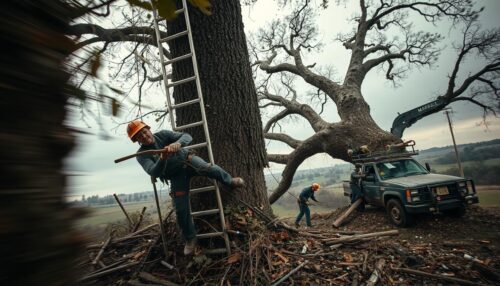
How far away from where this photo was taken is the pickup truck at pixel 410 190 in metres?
7.41

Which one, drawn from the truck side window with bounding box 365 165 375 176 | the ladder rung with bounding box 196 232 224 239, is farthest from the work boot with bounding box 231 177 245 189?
the truck side window with bounding box 365 165 375 176

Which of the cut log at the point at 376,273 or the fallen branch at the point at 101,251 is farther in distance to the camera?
the fallen branch at the point at 101,251

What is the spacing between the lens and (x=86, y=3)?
0.86 meters

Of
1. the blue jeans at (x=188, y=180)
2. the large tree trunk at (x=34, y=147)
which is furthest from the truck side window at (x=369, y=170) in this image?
the large tree trunk at (x=34, y=147)

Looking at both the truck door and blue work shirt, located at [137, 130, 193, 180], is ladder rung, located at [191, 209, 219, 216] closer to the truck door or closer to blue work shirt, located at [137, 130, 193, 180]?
blue work shirt, located at [137, 130, 193, 180]

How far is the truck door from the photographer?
30.1 feet

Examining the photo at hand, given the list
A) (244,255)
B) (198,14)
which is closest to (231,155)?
(244,255)

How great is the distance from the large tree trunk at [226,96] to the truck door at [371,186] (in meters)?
6.62

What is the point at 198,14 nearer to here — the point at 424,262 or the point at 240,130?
the point at 240,130

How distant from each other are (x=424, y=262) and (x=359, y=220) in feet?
20.6

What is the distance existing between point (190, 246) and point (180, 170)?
3.18 feet

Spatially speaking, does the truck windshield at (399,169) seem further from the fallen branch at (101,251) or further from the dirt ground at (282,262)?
the fallen branch at (101,251)

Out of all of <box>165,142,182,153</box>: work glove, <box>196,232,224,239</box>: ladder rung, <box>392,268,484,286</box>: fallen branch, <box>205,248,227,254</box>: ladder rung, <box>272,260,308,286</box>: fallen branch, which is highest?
<box>165,142,182,153</box>: work glove

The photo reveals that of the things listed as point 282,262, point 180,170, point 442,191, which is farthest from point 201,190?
point 442,191
